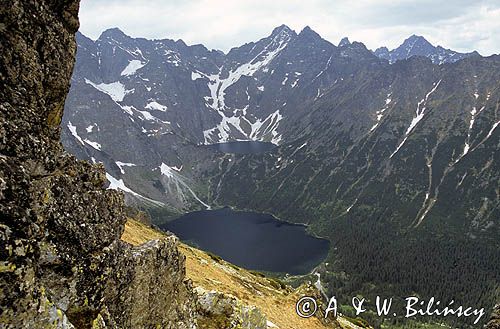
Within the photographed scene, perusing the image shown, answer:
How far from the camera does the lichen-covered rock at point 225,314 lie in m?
21.3

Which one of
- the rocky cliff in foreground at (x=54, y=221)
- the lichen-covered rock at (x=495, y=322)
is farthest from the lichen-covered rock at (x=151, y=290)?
the lichen-covered rock at (x=495, y=322)

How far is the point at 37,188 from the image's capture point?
12.4 meters

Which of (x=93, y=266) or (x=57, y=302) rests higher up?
(x=93, y=266)

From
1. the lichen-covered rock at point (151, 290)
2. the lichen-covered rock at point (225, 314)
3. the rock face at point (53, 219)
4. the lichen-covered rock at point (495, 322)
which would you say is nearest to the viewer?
the rock face at point (53, 219)

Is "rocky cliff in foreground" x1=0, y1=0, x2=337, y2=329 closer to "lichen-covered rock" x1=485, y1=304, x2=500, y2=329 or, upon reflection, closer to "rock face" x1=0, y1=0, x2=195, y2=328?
"rock face" x1=0, y1=0, x2=195, y2=328

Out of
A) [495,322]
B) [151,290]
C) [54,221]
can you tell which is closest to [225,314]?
[151,290]

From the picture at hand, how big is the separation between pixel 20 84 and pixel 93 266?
6938 millimetres

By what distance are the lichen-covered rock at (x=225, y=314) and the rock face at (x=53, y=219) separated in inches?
125

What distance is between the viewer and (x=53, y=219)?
13.0 meters

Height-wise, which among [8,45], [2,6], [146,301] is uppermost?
[2,6]

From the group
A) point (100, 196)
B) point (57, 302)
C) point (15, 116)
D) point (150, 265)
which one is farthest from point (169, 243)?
point (15, 116)

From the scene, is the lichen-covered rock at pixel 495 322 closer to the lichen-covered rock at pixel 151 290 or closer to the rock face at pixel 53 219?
the lichen-covered rock at pixel 151 290

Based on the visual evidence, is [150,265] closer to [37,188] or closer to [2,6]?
[37,188]

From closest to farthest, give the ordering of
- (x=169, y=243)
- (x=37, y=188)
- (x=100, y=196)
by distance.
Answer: (x=37, y=188) → (x=100, y=196) → (x=169, y=243)
